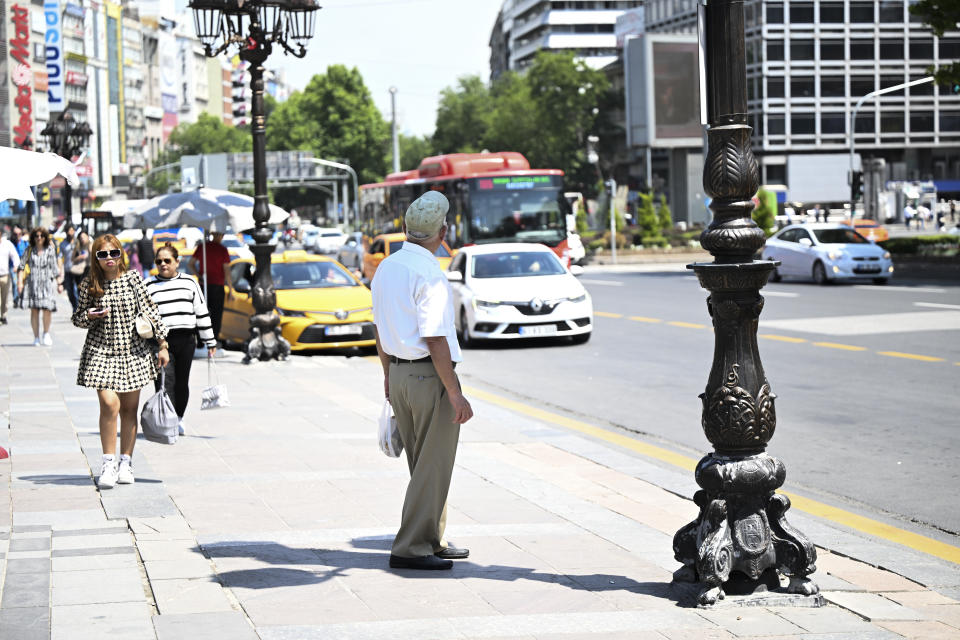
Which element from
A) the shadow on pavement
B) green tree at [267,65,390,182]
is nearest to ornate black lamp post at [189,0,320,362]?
the shadow on pavement

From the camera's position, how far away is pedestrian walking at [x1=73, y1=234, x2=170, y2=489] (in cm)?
878

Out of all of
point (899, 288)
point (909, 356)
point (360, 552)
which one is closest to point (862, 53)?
Answer: point (899, 288)

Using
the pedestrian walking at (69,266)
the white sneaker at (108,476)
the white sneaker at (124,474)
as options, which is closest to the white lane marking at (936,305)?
the pedestrian walking at (69,266)

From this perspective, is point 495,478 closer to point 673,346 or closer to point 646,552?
point 646,552

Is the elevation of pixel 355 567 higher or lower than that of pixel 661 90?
lower

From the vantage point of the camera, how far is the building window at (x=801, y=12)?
101m

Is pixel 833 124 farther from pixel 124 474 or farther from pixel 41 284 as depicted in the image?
pixel 124 474

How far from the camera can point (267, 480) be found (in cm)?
902

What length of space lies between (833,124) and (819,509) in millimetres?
98559

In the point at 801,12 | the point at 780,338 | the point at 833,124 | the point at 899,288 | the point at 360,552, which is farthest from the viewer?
the point at 833,124

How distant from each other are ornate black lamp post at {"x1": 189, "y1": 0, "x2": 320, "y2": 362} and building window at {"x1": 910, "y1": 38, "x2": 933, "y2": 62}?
303 feet

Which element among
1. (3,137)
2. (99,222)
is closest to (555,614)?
(99,222)

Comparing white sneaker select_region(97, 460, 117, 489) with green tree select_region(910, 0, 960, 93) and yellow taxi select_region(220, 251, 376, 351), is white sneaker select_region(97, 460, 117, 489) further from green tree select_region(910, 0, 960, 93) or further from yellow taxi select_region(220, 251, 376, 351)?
green tree select_region(910, 0, 960, 93)

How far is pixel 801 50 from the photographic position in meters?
101
